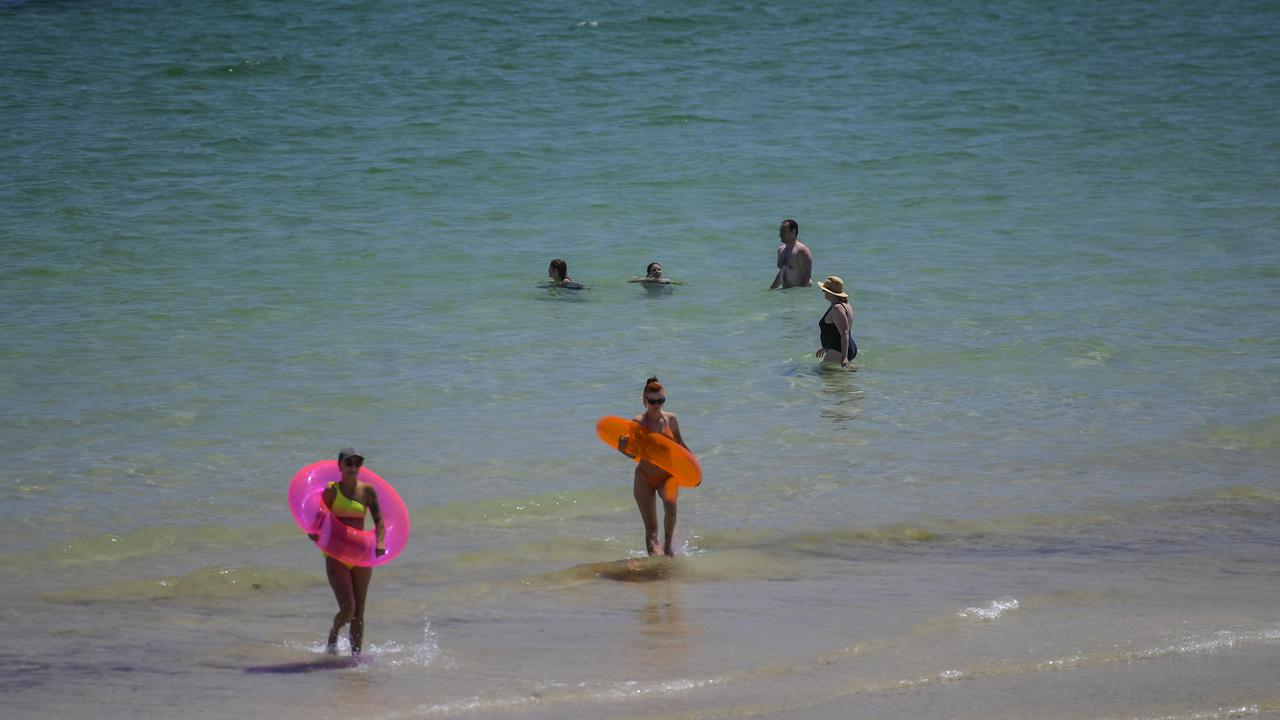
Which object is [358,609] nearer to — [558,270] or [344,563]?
[344,563]

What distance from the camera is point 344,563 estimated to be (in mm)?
7188

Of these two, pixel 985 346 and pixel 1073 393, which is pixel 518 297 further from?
pixel 1073 393

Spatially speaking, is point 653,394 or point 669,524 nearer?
point 653,394

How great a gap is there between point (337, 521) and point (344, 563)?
243mm

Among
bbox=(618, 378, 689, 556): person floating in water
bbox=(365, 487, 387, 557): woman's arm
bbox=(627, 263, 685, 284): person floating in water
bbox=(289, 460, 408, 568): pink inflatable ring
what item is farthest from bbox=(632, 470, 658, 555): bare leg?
bbox=(627, 263, 685, 284): person floating in water

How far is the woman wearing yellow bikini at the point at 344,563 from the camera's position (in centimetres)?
714

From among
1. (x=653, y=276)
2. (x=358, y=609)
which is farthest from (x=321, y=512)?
(x=653, y=276)

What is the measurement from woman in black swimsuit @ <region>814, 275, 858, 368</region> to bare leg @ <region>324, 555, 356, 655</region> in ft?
22.6

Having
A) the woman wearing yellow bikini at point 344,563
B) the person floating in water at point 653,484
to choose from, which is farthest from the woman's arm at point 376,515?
the person floating in water at point 653,484

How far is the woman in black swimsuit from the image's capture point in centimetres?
1313

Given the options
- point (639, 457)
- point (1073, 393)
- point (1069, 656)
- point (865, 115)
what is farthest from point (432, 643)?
point (865, 115)

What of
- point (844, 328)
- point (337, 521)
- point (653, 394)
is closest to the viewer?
point (337, 521)

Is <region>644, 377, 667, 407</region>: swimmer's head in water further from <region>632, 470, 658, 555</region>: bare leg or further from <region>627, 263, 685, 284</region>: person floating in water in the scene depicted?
<region>627, 263, 685, 284</region>: person floating in water

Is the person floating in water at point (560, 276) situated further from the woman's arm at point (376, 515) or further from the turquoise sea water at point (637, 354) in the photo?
the woman's arm at point (376, 515)
